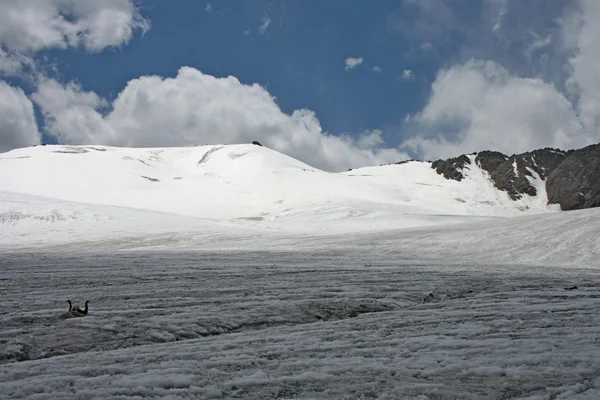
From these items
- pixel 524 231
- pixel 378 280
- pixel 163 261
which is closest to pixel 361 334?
pixel 378 280

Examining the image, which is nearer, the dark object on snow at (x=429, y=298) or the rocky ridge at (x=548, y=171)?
the dark object on snow at (x=429, y=298)

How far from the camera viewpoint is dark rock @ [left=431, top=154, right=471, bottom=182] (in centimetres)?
8525

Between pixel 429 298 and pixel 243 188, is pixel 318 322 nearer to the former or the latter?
pixel 429 298

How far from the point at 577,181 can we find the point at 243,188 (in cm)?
5280

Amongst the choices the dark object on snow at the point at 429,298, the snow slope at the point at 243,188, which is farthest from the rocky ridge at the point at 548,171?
the dark object on snow at the point at 429,298

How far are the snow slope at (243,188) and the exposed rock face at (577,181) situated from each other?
129 inches

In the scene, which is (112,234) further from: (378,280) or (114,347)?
(114,347)

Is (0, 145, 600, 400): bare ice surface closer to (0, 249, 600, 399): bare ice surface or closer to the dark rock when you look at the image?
(0, 249, 600, 399): bare ice surface

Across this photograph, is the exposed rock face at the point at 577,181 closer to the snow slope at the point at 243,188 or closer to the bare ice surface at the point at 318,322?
the snow slope at the point at 243,188

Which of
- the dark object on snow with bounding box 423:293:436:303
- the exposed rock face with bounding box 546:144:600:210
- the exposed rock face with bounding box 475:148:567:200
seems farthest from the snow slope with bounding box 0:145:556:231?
the dark object on snow with bounding box 423:293:436:303

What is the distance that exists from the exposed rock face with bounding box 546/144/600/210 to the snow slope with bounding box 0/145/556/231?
10.8ft

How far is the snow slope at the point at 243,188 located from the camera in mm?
54438

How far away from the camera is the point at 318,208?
50875 millimetres

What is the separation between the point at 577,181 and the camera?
7856cm
